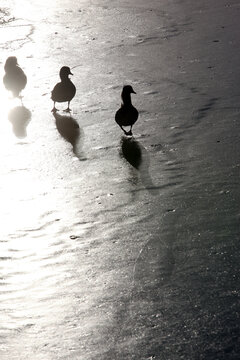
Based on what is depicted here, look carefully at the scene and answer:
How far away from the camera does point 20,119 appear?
32.0ft

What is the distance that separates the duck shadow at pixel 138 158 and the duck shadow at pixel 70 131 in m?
0.49

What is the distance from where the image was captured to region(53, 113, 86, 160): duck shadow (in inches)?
345

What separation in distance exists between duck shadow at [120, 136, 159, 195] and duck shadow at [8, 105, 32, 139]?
4.28 feet

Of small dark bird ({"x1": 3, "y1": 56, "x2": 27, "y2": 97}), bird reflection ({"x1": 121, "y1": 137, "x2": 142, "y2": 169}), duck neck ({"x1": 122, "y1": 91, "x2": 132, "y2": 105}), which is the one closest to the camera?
bird reflection ({"x1": 121, "y1": 137, "x2": 142, "y2": 169})

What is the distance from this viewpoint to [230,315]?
542 centimetres

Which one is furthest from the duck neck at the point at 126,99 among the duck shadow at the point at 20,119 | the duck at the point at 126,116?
the duck shadow at the point at 20,119

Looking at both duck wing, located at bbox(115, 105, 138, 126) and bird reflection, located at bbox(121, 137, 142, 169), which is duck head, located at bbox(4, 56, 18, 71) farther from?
bird reflection, located at bbox(121, 137, 142, 169)

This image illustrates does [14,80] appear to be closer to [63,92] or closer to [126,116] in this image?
[63,92]

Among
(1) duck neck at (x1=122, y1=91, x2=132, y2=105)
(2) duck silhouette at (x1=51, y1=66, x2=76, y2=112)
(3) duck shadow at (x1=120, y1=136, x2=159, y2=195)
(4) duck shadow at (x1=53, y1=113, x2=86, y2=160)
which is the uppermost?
(1) duck neck at (x1=122, y1=91, x2=132, y2=105)

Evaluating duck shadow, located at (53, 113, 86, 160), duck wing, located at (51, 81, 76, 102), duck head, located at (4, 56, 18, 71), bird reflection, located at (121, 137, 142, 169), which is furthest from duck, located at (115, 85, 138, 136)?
duck head, located at (4, 56, 18, 71)

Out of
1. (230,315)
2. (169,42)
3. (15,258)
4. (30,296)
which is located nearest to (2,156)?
(15,258)

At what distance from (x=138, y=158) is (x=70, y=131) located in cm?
125

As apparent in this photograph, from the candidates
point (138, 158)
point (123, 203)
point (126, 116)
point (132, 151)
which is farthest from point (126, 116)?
point (123, 203)

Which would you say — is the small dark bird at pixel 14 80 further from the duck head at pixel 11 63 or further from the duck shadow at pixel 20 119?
the duck shadow at pixel 20 119
